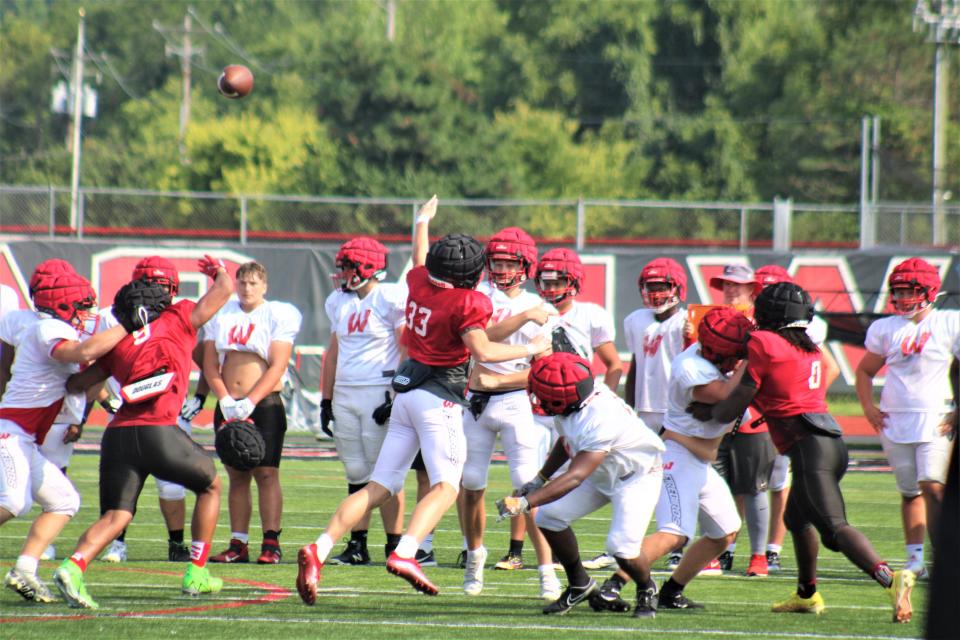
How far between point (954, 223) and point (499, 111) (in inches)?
1179

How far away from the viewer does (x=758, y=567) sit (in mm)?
8578

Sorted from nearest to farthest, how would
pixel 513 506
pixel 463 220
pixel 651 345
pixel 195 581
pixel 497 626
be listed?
1. pixel 513 506
2. pixel 497 626
3. pixel 195 581
4. pixel 651 345
5. pixel 463 220

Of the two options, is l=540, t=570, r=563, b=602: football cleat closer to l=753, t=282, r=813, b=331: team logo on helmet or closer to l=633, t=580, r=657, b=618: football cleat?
l=633, t=580, r=657, b=618: football cleat

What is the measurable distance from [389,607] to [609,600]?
1113 mm

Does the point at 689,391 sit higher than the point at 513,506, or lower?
higher

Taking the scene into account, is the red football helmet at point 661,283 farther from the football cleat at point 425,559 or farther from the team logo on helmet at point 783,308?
the football cleat at point 425,559

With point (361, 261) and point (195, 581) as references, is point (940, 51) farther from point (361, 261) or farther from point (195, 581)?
point (195, 581)

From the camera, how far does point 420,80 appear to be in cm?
4569

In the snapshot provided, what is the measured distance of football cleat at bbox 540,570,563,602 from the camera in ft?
24.5

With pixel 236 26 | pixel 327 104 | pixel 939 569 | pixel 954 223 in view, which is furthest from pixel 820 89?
pixel 939 569

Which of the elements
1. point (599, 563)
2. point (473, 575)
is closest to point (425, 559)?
point (599, 563)

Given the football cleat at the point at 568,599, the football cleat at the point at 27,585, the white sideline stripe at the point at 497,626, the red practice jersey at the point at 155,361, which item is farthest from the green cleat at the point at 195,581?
the football cleat at the point at 568,599

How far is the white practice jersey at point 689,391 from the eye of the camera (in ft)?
22.9

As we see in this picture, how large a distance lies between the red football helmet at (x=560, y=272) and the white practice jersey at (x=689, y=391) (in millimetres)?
1624
